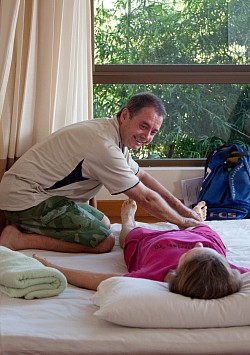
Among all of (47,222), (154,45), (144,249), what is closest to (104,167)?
(47,222)

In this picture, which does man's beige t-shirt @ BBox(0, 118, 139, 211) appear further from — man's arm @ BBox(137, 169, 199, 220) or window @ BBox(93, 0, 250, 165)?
window @ BBox(93, 0, 250, 165)

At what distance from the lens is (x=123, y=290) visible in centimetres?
195

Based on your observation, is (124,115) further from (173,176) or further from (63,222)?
(173,176)

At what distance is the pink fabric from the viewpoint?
7.47 ft

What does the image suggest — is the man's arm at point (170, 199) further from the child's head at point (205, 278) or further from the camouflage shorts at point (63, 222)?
the child's head at point (205, 278)

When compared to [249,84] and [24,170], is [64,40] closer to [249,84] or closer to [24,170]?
[24,170]

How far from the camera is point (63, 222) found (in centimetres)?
312

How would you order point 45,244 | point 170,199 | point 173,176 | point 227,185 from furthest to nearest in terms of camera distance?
point 173,176, point 227,185, point 170,199, point 45,244

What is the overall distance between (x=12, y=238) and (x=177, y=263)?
1.08m

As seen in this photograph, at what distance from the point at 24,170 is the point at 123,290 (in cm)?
137

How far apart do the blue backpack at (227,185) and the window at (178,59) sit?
0.32 meters

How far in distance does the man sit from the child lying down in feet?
0.55

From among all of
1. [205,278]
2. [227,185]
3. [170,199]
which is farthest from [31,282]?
[227,185]

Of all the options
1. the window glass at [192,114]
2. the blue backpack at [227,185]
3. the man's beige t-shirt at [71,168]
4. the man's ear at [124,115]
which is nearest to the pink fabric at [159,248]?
the man's beige t-shirt at [71,168]
